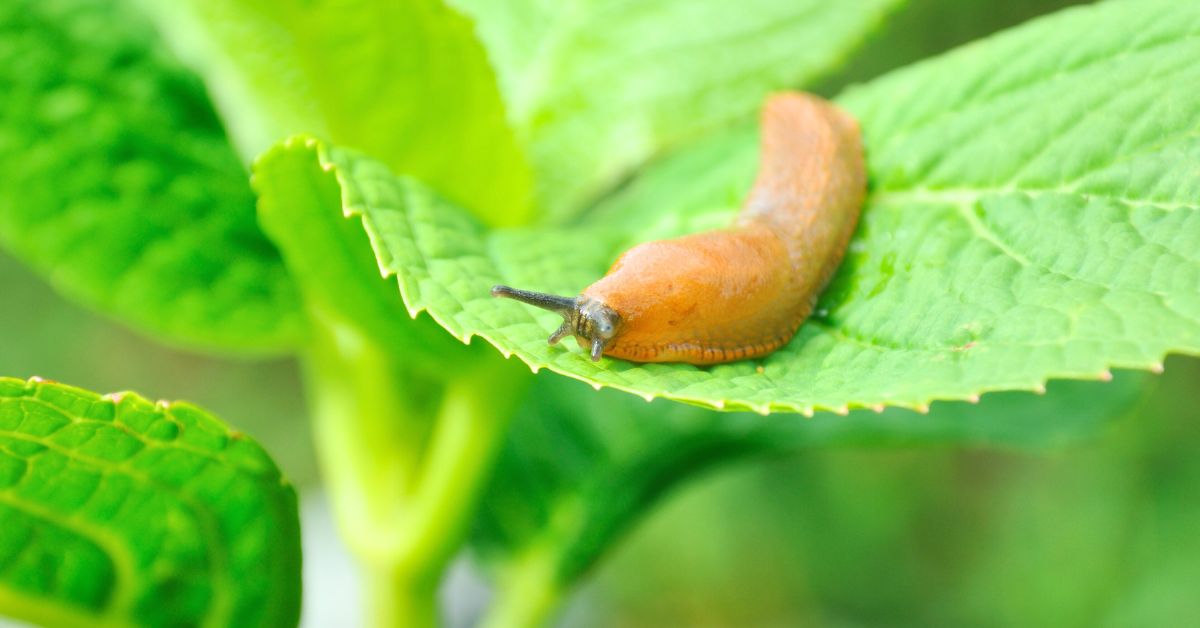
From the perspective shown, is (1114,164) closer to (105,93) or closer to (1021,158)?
(1021,158)

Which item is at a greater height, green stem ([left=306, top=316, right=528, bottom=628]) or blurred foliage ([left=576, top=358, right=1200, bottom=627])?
green stem ([left=306, top=316, right=528, bottom=628])

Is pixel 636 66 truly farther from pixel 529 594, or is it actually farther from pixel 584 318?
pixel 529 594

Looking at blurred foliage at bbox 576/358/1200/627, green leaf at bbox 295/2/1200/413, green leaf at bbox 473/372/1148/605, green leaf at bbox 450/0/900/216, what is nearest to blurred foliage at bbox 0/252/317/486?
blurred foliage at bbox 576/358/1200/627

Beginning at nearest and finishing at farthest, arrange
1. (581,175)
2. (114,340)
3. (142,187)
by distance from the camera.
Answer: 1. (142,187)
2. (581,175)
3. (114,340)

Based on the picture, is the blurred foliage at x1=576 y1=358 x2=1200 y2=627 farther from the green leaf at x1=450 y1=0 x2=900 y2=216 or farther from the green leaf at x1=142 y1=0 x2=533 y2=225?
the green leaf at x1=142 y1=0 x2=533 y2=225

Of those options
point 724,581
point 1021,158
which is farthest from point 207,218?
point 724,581

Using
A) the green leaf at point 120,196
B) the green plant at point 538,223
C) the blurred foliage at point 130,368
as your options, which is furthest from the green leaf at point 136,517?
the blurred foliage at point 130,368

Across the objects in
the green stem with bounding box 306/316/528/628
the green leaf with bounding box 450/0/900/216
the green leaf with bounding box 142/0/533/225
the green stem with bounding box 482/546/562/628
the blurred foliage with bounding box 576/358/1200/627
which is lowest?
the blurred foliage with bounding box 576/358/1200/627

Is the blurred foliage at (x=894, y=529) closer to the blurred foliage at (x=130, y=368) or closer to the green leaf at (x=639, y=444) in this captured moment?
the green leaf at (x=639, y=444)
